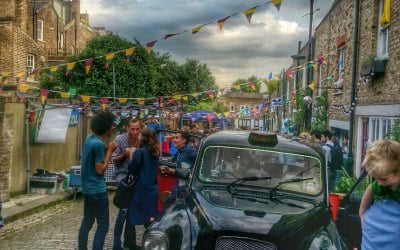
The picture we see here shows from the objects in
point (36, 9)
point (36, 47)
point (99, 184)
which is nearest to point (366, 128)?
point (99, 184)

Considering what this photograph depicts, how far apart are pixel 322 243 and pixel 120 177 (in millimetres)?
3859

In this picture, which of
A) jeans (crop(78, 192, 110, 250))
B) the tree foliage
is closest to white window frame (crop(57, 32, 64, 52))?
the tree foliage

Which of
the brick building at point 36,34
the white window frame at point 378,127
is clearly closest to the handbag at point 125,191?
the white window frame at point 378,127

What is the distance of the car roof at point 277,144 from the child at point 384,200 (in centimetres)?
203

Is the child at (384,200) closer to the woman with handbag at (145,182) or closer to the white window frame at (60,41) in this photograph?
the woman with handbag at (145,182)

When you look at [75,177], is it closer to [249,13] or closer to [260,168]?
[249,13]

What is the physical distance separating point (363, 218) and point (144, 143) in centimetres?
373

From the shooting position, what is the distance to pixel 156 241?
423 centimetres

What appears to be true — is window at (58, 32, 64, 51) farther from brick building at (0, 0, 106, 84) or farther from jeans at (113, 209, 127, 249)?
jeans at (113, 209, 127, 249)

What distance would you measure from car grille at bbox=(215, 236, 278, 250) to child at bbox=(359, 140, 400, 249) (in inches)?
41.0

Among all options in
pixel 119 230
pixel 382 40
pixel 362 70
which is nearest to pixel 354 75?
pixel 362 70

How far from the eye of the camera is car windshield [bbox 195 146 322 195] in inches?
199

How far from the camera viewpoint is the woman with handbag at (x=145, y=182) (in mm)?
6391

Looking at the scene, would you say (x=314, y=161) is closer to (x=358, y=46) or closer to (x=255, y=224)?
(x=255, y=224)
